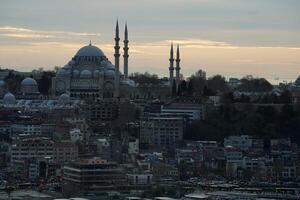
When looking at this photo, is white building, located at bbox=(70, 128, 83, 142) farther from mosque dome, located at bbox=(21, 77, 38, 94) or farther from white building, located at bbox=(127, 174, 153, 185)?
mosque dome, located at bbox=(21, 77, 38, 94)

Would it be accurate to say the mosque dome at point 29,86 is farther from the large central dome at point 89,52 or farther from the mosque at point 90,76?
the large central dome at point 89,52

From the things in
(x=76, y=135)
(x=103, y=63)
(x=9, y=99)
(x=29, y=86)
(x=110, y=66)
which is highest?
(x=103, y=63)

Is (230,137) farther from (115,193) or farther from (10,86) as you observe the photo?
(10,86)

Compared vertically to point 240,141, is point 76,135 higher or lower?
higher

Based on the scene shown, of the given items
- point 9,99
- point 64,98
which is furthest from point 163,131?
point 9,99

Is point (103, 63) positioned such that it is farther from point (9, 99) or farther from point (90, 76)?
point (9, 99)

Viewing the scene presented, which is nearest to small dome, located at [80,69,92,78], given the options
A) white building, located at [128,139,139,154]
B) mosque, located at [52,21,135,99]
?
mosque, located at [52,21,135,99]

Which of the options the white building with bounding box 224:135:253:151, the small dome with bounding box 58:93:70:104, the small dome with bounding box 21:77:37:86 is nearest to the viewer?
the white building with bounding box 224:135:253:151

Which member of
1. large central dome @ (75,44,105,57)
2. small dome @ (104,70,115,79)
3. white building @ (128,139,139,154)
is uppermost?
large central dome @ (75,44,105,57)

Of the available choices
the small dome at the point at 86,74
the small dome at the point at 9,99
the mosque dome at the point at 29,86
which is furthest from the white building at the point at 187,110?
the mosque dome at the point at 29,86
